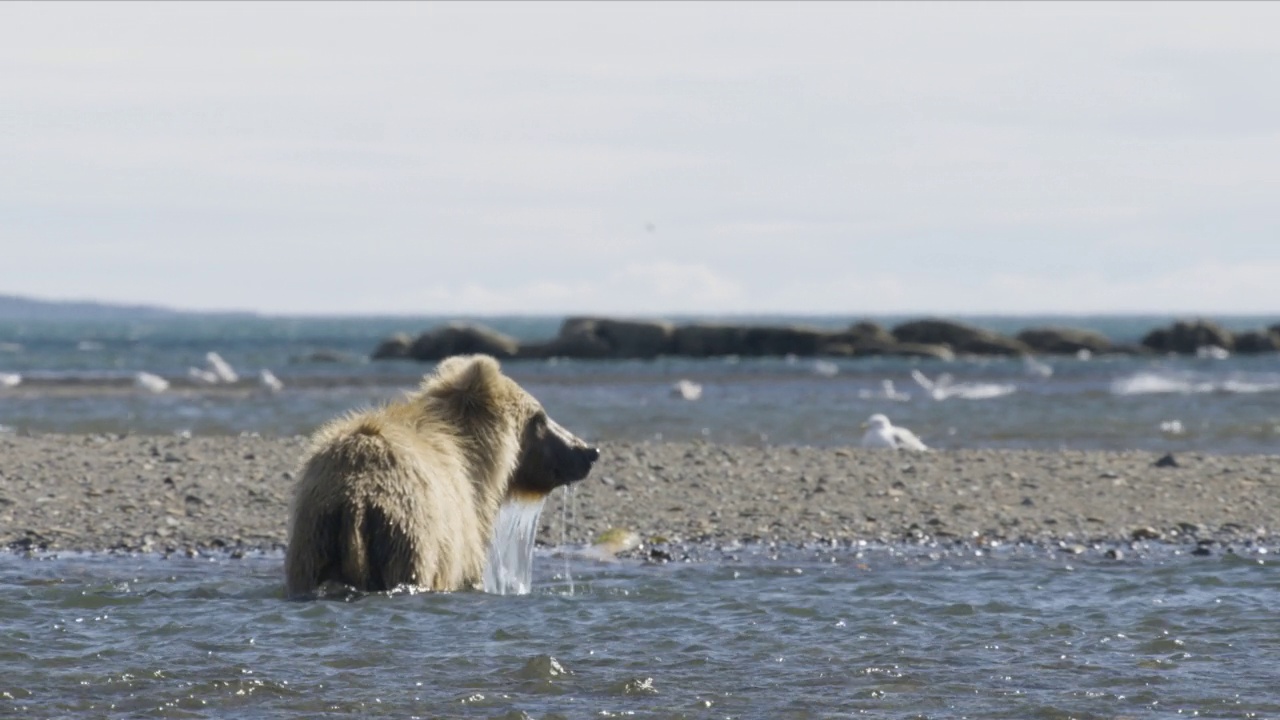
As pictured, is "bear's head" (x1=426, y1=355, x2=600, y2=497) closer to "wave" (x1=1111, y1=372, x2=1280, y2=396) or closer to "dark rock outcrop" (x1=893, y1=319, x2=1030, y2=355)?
"wave" (x1=1111, y1=372, x2=1280, y2=396)

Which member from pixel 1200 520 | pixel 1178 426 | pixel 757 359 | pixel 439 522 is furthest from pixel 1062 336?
pixel 439 522

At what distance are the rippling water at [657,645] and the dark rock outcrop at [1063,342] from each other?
65659 mm

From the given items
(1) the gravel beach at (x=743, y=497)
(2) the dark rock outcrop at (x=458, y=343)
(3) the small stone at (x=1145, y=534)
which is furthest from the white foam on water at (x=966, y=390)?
(2) the dark rock outcrop at (x=458, y=343)

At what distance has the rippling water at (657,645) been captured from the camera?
24.5ft

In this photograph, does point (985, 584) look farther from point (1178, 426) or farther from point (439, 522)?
point (1178, 426)

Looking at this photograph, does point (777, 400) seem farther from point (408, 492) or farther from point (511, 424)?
point (408, 492)

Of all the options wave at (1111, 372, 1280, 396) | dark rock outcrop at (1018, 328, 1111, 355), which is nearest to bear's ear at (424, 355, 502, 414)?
wave at (1111, 372, 1280, 396)

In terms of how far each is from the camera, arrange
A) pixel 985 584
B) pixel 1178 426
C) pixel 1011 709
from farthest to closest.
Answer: pixel 1178 426, pixel 985 584, pixel 1011 709

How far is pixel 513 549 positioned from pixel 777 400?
87.2ft

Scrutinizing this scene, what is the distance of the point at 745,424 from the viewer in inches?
1123

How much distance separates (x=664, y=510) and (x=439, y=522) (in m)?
5.87

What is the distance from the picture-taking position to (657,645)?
28.8 feet

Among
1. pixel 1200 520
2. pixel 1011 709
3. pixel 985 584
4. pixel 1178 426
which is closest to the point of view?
pixel 1011 709

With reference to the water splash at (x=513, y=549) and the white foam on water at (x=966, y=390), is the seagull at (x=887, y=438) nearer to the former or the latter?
the water splash at (x=513, y=549)
